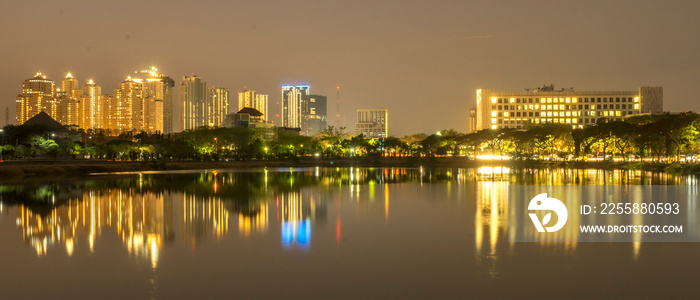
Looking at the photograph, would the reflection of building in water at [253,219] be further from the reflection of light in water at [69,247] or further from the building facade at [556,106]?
the building facade at [556,106]

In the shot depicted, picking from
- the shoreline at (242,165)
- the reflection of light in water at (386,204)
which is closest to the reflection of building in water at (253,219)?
the reflection of light in water at (386,204)

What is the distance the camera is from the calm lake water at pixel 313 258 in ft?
36.9

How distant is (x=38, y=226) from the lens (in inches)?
765

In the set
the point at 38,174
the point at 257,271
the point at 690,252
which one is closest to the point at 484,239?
the point at 690,252

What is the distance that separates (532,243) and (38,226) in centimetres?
1574

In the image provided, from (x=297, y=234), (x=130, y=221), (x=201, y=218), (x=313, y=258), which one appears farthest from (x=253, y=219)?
(x=313, y=258)

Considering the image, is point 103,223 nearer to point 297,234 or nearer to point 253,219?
point 253,219

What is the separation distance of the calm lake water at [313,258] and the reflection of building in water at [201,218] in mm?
64

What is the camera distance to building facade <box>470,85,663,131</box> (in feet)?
500

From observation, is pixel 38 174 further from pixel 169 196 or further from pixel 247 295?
pixel 247 295

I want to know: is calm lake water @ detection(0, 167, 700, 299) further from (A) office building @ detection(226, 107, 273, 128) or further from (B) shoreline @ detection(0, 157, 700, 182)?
(A) office building @ detection(226, 107, 273, 128)

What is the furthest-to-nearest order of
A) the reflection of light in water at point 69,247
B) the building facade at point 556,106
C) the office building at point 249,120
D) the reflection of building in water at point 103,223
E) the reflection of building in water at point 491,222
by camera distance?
1. the building facade at point 556,106
2. the office building at point 249,120
3. the reflection of building in water at point 103,223
4. the reflection of light in water at point 69,247
5. the reflection of building in water at point 491,222

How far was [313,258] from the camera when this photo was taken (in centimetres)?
1405

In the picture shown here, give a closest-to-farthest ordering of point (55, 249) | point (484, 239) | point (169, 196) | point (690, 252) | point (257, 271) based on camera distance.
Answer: point (257, 271) → point (690, 252) → point (55, 249) → point (484, 239) → point (169, 196)
